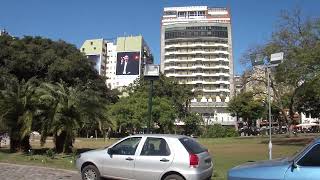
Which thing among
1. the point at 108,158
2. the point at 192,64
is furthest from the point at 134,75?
the point at 108,158

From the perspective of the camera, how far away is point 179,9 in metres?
162

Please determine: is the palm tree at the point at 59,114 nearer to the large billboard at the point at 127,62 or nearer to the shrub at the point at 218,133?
the shrub at the point at 218,133

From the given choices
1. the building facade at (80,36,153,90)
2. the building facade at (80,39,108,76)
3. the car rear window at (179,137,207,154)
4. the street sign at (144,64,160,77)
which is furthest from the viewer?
the building facade at (80,39,108,76)

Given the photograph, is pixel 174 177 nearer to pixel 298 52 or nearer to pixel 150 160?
pixel 150 160

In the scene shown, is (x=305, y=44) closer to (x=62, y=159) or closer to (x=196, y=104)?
(x=62, y=159)

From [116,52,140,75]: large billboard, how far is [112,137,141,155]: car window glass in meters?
136

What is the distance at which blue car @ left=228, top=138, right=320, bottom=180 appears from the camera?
23.7 ft

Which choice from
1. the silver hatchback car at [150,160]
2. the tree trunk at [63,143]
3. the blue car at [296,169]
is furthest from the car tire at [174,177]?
the tree trunk at [63,143]

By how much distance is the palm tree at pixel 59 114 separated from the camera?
72.8 feet

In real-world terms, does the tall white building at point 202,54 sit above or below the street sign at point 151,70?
above

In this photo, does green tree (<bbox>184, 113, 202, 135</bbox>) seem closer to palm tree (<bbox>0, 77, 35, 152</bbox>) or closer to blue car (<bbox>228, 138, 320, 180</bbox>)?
palm tree (<bbox>0, 77, 35, 152</bbox>)

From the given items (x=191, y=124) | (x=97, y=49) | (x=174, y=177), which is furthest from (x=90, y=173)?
(x=97, y=49)

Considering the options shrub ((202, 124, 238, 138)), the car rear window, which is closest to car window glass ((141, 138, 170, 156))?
the car rear window

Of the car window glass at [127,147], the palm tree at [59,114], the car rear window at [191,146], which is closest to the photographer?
the car rear window at [191,146]
